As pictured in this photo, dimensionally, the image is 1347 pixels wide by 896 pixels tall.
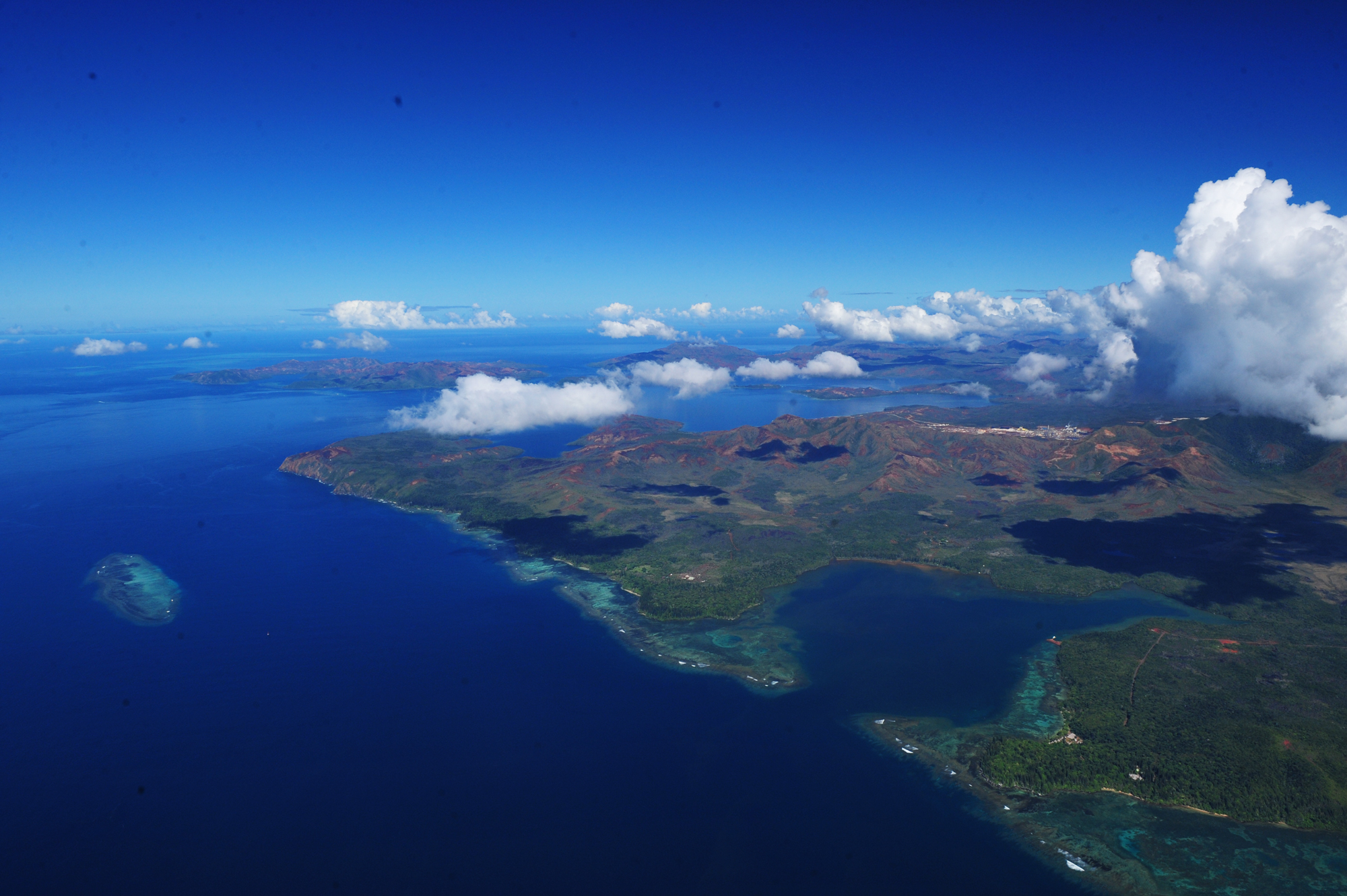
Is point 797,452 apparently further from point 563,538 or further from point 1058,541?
point 563,538

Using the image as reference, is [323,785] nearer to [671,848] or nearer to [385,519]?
[671,848]

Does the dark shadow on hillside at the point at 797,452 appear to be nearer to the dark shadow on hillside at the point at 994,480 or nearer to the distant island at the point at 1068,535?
→ the distant island at the point at 1068,535

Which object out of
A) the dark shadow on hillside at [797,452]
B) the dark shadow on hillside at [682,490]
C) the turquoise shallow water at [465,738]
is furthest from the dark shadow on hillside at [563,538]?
the dark shadow on hillside at [797,452]

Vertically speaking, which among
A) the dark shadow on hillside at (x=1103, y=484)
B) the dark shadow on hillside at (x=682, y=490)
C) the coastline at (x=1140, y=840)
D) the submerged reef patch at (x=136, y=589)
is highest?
the submerged reef patch at (x=136, y=589)

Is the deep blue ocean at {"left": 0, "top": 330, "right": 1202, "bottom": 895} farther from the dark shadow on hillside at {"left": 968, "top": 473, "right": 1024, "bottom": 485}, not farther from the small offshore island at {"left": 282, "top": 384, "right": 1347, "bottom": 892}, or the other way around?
Answer: the dark shadow on hillside at {"left": 968, "top": 473, "right": 1024, "bottom": 485}

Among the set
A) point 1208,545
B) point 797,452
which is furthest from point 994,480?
point 797,452
